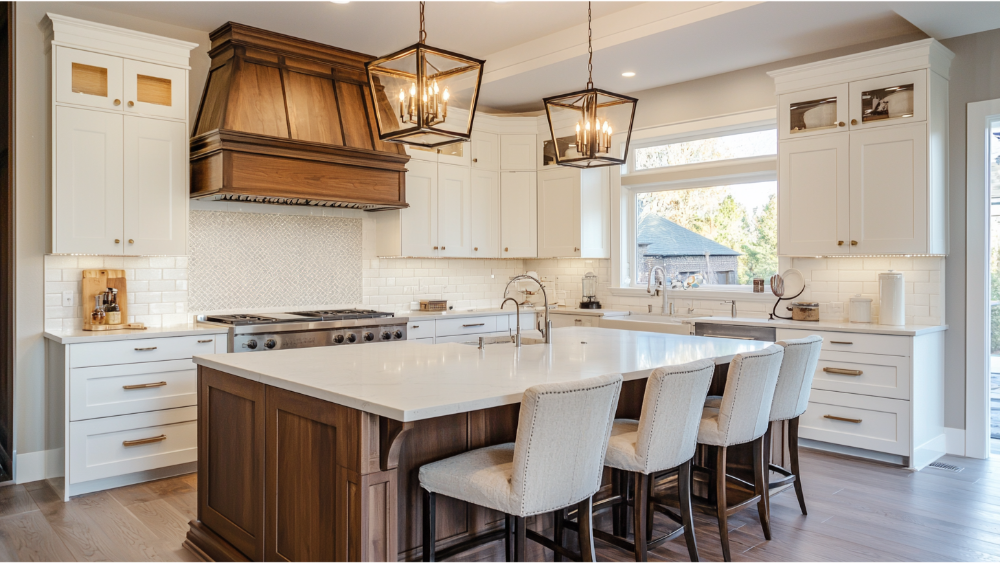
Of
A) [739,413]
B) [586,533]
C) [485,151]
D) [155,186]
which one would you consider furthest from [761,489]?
[485,151]

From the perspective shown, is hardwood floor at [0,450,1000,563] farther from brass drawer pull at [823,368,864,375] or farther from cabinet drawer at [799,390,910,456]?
brass drawer pull at [823,368,864,375]

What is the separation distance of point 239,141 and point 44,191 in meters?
1.26

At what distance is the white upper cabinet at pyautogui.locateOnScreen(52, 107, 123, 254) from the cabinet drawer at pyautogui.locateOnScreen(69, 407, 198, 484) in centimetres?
111

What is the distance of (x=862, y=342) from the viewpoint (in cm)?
465

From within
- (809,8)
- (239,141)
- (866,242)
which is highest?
(809,8)

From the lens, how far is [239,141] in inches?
181

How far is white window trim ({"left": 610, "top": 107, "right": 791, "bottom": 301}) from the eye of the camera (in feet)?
18.6

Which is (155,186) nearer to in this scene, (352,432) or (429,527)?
(352,432)

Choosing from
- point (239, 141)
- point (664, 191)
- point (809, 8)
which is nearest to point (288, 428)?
point (239, 141)

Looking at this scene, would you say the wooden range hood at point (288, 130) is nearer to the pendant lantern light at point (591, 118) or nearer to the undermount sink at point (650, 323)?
the undermount sink at point (650, 323)

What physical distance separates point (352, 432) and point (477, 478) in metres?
0.45

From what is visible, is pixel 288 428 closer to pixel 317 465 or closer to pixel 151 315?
pixel 317 465

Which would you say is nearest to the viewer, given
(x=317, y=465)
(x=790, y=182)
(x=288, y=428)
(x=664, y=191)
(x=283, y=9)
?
(x=317, y=465)

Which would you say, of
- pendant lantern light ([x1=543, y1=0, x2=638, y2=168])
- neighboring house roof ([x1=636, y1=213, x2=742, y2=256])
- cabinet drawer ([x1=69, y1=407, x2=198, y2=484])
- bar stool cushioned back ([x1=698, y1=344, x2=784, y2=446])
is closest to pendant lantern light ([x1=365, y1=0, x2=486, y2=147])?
pendant lantern light ([x1=543, y1=0, x2=638, y2=168])
